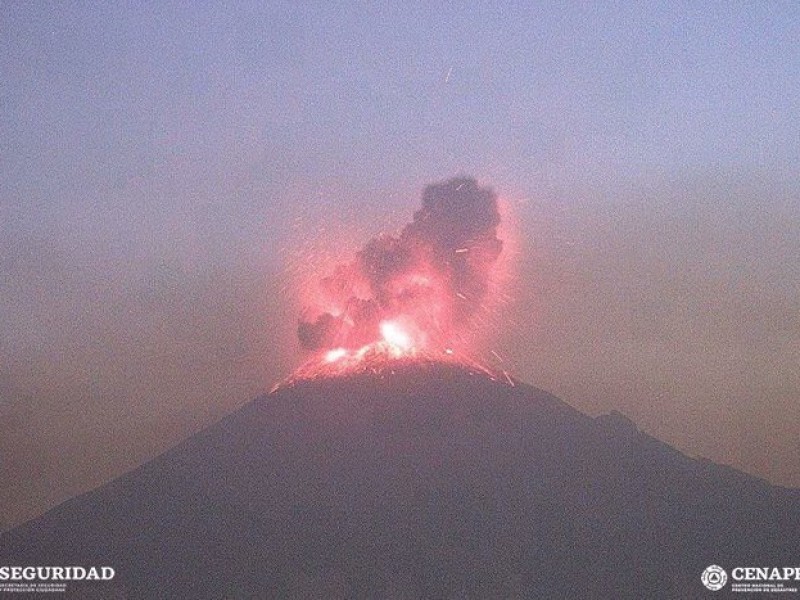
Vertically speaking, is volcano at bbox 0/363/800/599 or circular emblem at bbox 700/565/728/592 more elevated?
volcano at bbox 0/363/800/599

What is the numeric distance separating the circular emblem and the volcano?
39.9 inches

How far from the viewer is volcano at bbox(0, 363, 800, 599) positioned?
4584 cm

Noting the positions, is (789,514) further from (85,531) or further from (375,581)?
(85,531)

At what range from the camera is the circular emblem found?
40.2m

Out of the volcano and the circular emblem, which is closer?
the circular emblem

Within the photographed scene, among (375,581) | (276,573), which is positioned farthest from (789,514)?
(276,573)

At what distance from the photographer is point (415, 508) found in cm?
5284

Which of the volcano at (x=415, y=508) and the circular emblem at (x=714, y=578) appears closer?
the circular emblem at (x=714, y=578)

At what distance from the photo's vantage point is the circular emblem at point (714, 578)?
4019 cm

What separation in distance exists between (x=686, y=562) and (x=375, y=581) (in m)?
18.2

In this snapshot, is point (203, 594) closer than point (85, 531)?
Yes

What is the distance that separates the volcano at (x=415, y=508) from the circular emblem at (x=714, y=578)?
101cm

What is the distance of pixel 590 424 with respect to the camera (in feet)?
218

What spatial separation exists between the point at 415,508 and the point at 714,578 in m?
19.0
